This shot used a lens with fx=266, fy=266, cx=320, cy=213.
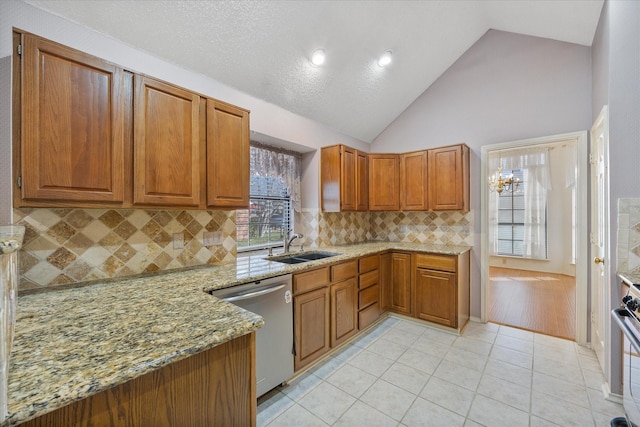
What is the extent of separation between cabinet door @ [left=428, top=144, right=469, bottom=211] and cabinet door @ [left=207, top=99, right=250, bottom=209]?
7.78 ft

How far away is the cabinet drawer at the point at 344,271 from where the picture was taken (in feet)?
8.48

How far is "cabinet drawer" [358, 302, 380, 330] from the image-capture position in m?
2.93

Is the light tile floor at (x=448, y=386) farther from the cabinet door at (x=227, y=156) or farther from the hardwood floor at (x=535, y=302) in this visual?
the cabinet door at (x=227, y=156)

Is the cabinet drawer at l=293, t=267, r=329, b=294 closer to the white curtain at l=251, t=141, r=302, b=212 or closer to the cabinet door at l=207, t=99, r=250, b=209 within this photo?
the cabinet door at l=207, t=99, r=250, b=209

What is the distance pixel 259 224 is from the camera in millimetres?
3047

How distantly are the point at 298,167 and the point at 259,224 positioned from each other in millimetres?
938

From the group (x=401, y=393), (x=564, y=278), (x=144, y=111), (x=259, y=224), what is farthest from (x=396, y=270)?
(x=564, y=278)

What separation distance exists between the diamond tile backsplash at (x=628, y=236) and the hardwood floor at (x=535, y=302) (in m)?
1.52

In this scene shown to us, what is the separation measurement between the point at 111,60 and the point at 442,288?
3.60 m

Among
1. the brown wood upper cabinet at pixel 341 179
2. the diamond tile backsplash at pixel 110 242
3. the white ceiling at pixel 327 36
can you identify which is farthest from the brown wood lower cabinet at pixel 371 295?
the white ceiling at pixel 327 36

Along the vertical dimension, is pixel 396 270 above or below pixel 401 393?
above

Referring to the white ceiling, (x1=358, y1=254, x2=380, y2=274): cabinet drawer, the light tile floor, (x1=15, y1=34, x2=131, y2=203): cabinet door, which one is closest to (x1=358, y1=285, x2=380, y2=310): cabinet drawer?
(x1=358, y1=254, x2=380, y2=274): cabinet drawer

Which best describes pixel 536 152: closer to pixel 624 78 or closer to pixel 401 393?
pixel 624 78

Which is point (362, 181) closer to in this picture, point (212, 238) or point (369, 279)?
point (369, 279)
